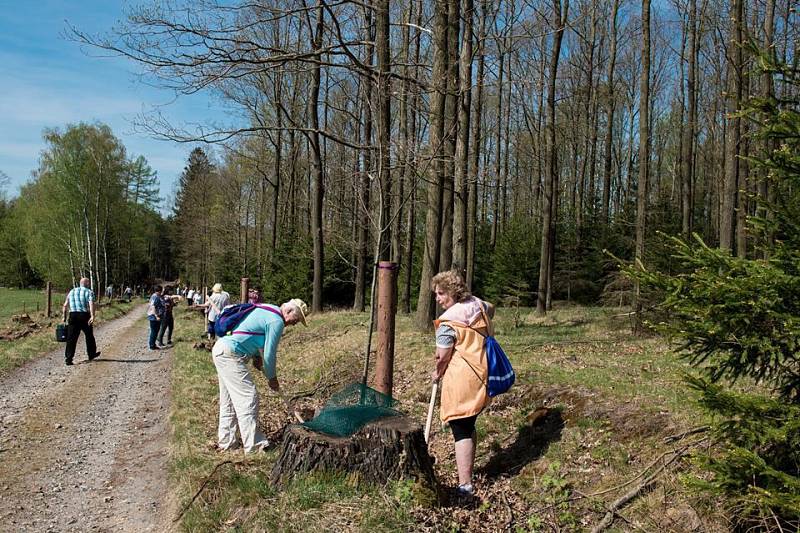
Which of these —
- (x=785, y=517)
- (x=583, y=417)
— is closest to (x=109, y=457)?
(x=583, y=417)

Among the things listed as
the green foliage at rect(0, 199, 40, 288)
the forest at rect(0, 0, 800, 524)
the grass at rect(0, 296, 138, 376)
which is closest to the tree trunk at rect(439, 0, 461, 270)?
the forest at rect(0, 0, 800, 524)

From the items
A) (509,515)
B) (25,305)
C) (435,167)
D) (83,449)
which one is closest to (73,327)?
(83,449)

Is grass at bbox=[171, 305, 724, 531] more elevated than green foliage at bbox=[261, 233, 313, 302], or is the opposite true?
green foliage at bbox=[261, 233, 313, 302]

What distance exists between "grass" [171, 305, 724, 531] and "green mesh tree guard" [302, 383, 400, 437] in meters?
0.47

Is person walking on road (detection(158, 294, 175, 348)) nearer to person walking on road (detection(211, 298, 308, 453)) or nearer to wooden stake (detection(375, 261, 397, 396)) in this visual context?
person walking on road (detection(211, 298, 308, 453))

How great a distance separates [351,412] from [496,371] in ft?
4.36

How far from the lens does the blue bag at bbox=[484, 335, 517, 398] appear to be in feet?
16.8

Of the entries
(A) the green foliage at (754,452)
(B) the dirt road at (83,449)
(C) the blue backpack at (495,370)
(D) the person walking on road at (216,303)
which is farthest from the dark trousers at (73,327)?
(A) the green foliage at (754,452)

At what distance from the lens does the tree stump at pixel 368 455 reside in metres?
Answer: 4.93

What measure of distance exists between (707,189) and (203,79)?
3907 cm

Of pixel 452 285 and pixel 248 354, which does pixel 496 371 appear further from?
pixel 248 354

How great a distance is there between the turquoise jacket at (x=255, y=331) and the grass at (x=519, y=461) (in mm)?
1077

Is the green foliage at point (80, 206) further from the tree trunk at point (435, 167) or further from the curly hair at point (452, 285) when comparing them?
the curly hair at point (452, 285)

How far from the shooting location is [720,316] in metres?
3.62
